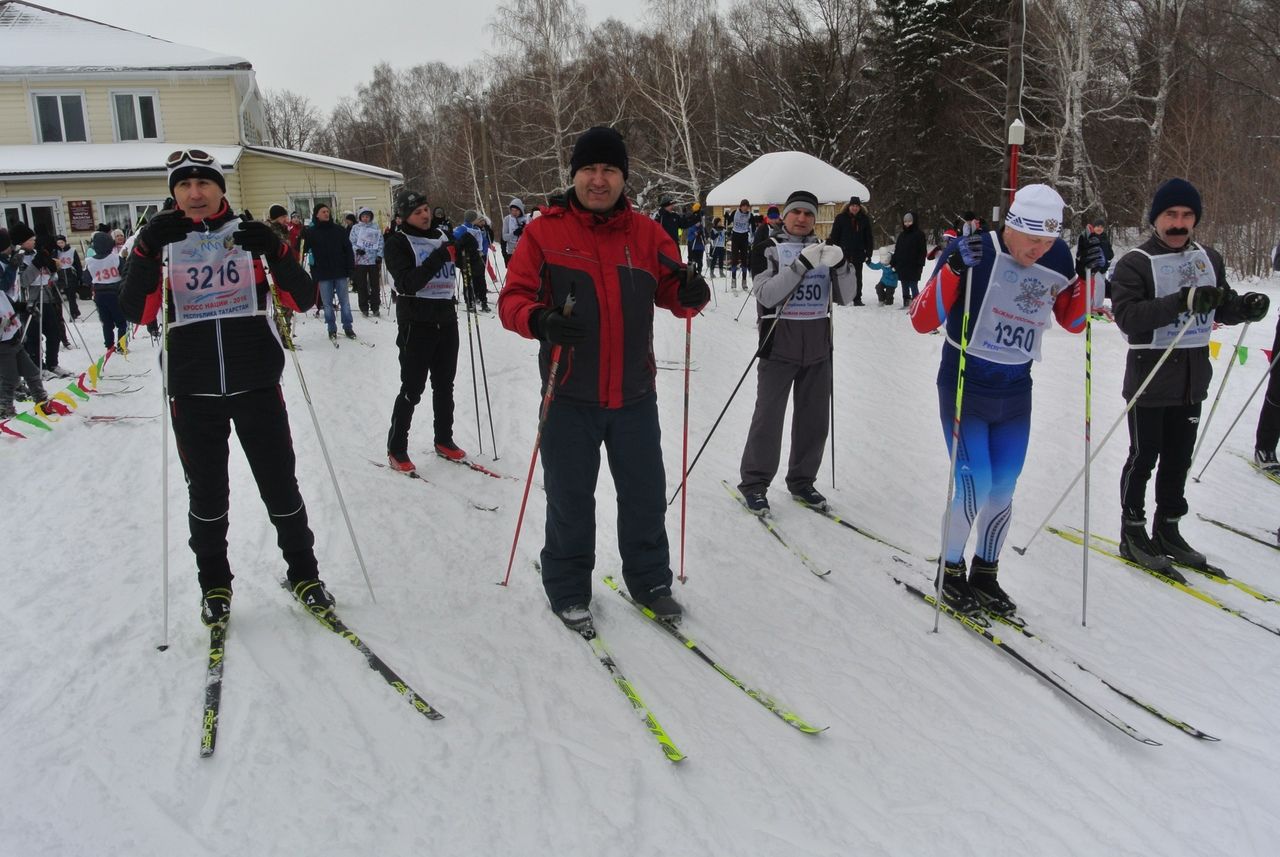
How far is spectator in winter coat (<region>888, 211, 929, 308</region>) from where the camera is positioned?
1385 centimetres

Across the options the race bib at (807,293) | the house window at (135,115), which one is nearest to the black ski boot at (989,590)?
the race bib at (807,293)

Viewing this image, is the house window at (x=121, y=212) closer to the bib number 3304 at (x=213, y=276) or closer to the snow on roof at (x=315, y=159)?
the snow on roof at (x=315, y=159)

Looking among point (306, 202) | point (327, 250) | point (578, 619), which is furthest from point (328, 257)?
point (306, 202)

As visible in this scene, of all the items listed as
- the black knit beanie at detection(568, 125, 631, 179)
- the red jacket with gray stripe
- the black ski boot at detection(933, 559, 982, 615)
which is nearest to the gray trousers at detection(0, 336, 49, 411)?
the red jacket with gray stripe

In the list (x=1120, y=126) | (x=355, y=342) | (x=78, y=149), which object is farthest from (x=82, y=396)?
(x=1120, y=126)

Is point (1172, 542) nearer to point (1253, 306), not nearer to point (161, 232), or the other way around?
point (1253, 306)

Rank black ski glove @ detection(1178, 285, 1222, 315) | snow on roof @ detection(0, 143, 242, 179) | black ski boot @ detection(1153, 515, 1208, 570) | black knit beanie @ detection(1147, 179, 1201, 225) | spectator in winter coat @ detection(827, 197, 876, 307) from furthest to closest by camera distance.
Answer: snow on roof @ detection(0, 143, 242, 179) → spectator in winter coat @ detection(827, 197, 876, 307) → black ski boot @ detection(1153, 515, 1208, 570) → black knit beanie @ detection(1147, 179, 1201, 225) → black ski glove @ detection(1178, 285, 1222, 315)

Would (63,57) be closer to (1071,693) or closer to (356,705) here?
(356,705)

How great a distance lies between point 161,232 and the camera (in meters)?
2.99

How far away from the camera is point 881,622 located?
3707 millimetres

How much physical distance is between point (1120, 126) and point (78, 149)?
2947 centimetres

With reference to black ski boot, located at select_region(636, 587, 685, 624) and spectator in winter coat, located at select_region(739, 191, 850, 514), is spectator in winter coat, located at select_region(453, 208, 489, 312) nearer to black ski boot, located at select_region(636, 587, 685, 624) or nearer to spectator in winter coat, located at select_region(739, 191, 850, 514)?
spectator in winter coat, located at select_region(739, 191, 850, 514)

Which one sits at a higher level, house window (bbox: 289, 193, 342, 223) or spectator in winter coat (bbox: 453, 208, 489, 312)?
house window (bbox: 289, 193, 342, 223)

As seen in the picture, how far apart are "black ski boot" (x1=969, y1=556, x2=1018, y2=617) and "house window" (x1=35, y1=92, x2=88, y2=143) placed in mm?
25868
